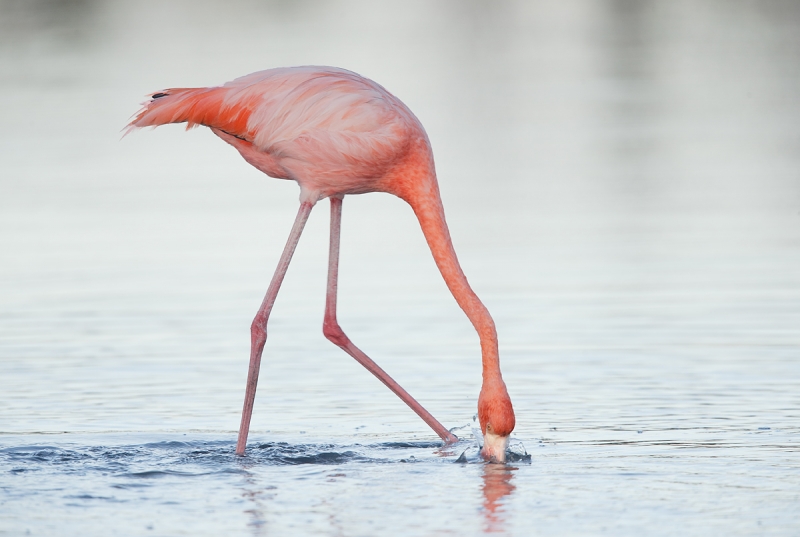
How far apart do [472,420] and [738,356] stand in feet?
7.02

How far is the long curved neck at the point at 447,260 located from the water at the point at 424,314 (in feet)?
1.95

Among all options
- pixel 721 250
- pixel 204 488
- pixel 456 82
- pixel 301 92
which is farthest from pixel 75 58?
pixel 204 488

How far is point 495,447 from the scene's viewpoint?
7.00 metres

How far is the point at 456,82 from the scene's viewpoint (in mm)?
23078

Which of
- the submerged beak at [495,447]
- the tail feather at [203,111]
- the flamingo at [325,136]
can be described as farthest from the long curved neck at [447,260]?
the tail feather at [203,111]

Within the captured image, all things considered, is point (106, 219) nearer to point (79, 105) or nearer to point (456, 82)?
point (79, 105)

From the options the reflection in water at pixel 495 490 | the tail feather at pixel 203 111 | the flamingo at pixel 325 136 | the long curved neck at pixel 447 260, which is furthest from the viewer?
the tail feather at pixel 203 111

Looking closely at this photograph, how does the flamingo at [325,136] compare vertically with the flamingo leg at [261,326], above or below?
above

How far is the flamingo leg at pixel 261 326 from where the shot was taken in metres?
7.38

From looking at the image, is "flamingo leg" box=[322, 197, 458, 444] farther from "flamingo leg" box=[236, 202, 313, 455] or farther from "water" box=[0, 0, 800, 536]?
"flamingo leg" box=[236, 202, 313, 455]

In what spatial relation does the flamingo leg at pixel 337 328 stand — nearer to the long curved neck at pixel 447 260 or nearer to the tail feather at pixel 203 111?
the long curved neck at pixel 447 260

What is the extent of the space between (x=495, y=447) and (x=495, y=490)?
69 cm

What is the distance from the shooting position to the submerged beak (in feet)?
22.9

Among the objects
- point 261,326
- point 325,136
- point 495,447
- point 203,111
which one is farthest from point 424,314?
point 495,447
